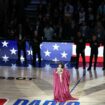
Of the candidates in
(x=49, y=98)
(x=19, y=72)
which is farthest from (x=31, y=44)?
(x=49, y=98)

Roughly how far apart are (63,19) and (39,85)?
706 cm

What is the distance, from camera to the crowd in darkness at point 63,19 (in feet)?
68.4

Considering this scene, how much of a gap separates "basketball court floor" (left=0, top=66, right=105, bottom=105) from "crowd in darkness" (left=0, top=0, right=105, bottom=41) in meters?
2.30

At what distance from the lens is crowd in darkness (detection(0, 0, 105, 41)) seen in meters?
20.8

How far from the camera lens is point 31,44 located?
2030 cm

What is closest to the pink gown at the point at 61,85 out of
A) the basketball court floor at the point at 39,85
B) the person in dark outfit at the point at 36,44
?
the basketball court floor at the point at 39,85

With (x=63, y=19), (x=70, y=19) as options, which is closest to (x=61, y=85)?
(x=70, y=19)

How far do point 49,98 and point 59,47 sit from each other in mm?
7749

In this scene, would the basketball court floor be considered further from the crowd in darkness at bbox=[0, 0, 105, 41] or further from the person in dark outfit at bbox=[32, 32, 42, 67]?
the crowd in darkness at bbox=[0, 0, 105, 41]

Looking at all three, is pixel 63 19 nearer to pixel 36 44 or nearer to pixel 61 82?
pixel 36 44

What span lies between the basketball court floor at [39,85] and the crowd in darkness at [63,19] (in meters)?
2.30

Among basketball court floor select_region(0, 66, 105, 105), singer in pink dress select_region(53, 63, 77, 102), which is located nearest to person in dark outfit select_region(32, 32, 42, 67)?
basketball court floor select_region(0, 66, 105, 105)

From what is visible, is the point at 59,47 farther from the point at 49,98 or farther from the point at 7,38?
the point at 49,98

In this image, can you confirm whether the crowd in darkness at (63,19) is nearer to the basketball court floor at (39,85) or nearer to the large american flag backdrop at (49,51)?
the large american flag backdrop at (49,51)
